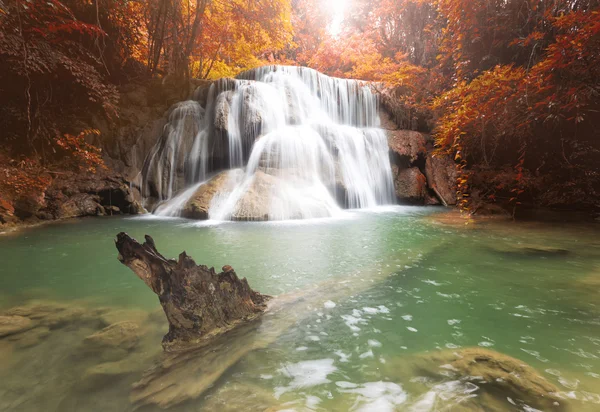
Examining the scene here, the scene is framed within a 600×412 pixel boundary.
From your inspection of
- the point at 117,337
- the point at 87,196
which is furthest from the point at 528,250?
the point at 87,196

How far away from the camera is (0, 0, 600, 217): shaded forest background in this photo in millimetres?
6152

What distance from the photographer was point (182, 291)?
7.29 feet

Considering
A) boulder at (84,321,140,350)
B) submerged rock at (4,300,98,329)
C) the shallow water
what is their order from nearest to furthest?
the shallow water → boulder at (84,321,140,350) → submerged rock at (4,300,98,329)

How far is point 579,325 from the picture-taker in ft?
8.48

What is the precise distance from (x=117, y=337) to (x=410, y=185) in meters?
12.4

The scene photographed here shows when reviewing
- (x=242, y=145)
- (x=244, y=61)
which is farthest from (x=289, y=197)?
(x=244, y=61)

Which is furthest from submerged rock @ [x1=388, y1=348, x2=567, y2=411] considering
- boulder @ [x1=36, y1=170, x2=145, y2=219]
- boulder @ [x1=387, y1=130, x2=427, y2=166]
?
boulder @ [x1=387, y1=130, x2=427, y2=166]

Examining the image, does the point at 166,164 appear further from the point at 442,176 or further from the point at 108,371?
the point at 442,176

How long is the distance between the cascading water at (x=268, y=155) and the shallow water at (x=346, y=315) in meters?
3.03

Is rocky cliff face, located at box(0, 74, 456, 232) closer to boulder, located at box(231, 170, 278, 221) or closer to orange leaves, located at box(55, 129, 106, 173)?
boulder, located at box(231, 170, 278, 221)

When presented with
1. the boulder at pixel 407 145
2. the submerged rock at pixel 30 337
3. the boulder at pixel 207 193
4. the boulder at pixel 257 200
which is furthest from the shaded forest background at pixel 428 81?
the boulder at pixel 257 200

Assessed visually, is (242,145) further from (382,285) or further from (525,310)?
(525,310)

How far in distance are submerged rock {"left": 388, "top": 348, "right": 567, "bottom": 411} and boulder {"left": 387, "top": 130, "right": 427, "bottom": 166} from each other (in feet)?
39.1

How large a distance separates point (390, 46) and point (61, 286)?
22908 mm
